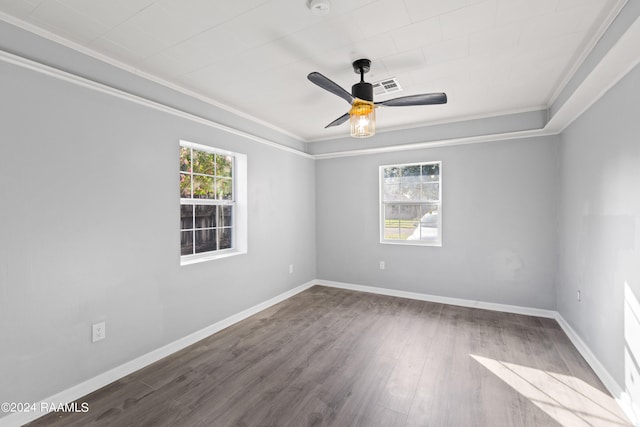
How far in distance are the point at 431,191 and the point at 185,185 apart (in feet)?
11.1

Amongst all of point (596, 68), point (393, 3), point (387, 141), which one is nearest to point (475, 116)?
point (387, 141)

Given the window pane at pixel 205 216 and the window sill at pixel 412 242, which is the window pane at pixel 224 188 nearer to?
the window pane at pixel 205 216

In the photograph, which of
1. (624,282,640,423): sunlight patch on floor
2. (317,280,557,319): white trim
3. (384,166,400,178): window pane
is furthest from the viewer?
(384,166,400,178): window pane

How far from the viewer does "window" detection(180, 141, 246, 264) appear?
3.13m

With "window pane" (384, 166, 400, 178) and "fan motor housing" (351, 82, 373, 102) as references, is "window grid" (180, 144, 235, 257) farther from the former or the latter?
"window pane" (384, 166, 400, 178)

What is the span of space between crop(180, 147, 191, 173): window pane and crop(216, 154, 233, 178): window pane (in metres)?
0.39

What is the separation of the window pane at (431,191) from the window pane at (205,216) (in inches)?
119

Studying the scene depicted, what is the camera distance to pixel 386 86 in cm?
287

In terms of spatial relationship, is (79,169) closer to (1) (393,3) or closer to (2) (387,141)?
(1) (393,3)

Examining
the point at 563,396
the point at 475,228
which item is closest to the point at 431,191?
the point at 475,228

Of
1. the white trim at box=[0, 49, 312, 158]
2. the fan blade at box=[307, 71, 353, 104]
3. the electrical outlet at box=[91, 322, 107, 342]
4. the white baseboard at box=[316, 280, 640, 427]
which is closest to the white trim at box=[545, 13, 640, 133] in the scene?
the fan blade at box=[307, 71, 353, 104]

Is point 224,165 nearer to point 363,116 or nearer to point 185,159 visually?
point 185,159

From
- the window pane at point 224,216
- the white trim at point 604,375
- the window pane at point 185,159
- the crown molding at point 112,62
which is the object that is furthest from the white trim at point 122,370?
the white trim at point 604,375

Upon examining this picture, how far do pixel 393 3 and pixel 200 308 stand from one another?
3190 millimetres
